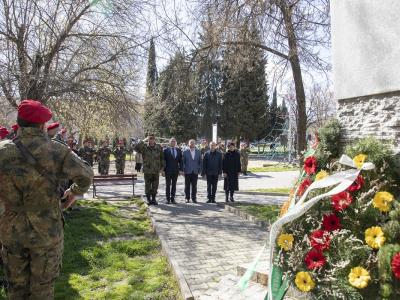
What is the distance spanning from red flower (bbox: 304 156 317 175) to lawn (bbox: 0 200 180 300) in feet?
7.07

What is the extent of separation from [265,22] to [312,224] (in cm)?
743

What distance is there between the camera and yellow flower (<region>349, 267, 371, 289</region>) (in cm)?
317

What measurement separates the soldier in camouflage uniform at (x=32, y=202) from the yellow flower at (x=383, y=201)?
250 cm

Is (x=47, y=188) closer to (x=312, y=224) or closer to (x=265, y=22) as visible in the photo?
(x=312, y=224)

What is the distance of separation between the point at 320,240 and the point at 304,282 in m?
0.39

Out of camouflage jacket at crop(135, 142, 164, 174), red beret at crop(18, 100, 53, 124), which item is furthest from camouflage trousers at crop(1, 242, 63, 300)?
camouflage jacket at crop(135, 142, 164, 174)

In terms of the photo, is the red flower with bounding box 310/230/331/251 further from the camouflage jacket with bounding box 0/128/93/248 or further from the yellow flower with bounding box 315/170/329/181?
the camouflage jacket with bounding box 0/128/93/248

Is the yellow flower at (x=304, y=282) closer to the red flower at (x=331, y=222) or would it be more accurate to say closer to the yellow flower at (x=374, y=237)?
the red flower at (x=331, y=222)

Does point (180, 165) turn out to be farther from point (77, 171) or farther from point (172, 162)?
point (77, 171)

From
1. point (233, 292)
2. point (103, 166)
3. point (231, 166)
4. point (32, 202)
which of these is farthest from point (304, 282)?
point (103, 166)

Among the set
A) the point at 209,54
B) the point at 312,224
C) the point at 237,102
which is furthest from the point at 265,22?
the point at 237,102

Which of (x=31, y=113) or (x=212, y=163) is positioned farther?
(x=212, y=163)

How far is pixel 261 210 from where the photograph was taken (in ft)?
33.4

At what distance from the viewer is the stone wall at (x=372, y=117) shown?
4051mm
